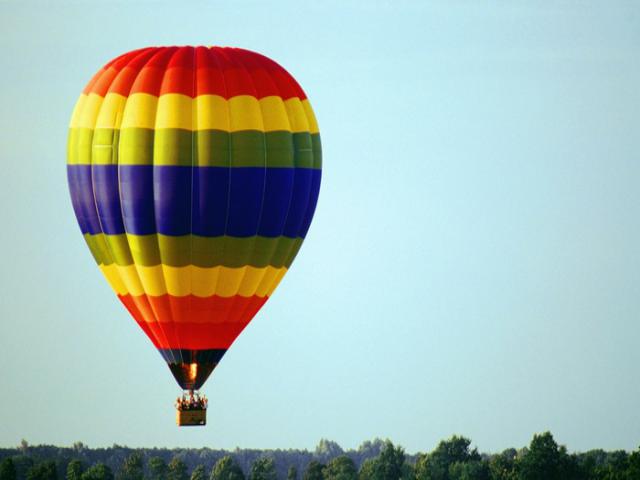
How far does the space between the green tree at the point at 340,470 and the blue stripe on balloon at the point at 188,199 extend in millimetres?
105155

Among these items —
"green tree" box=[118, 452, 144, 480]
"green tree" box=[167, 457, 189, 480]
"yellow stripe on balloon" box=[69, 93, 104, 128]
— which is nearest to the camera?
"yellow stripe on balloon" box=[69, 93, 104, 128]

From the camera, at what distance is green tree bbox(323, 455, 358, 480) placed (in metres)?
173

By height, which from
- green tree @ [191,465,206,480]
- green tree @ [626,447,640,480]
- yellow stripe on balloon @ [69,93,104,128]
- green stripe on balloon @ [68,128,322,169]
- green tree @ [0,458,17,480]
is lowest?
green tree @ [626,447,640,480]

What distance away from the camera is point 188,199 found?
6844 cm

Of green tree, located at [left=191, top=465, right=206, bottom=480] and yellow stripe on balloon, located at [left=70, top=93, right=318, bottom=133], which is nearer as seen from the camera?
yellow stripe on balloon, located at [left=70, top=93, right=318, bottom=133]

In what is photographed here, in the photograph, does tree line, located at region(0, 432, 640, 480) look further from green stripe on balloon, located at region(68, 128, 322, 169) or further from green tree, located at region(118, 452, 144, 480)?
green stripe on balloon, located at region(68, 128, 322, 169)

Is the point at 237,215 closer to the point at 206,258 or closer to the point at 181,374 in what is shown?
the point at 206,258

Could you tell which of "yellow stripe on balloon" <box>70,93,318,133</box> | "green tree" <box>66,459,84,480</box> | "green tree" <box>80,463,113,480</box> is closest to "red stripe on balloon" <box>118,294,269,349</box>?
"yellow stripe on balloon" <box>70,93,318,133</box>

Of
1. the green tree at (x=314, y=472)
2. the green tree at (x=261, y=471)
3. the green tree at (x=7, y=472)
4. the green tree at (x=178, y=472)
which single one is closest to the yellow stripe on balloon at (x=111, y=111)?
the green tree at (x=7, y=472)

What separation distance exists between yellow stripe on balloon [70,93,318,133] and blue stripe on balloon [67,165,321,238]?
1.61 meters

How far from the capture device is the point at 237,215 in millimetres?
68812

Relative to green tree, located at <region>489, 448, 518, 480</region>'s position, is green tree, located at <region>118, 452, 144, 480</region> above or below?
above

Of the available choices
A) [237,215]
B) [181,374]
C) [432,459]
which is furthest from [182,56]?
[432,459]

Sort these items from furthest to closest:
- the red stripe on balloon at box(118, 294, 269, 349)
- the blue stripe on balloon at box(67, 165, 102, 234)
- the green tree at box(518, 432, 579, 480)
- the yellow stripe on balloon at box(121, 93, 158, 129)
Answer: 1. the green tree at box(518, 432, 579, 480)
2. the blue stripe on balloon at box(67, 165, 102, 234)
3. the red stripe on balloon at box(118, 294, 269, 349)
4. the yellow stripe on balloon at box(121, 93, 158, 129)
